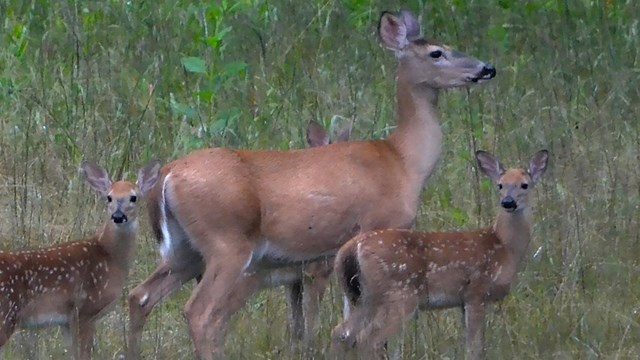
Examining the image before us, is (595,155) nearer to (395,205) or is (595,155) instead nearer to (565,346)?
(395,205)

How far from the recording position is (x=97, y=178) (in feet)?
28.3

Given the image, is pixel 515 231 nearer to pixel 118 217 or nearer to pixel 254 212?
pixel 254 212

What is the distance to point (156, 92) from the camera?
36.7 feet

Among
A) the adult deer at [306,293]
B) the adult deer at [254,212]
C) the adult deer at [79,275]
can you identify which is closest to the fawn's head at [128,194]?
the adult deer at [79,275]

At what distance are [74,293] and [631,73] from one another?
4.44 meters

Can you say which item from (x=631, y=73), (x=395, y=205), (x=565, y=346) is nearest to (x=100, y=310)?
(x=395, y=205)

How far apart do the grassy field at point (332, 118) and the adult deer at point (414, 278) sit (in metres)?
0.13

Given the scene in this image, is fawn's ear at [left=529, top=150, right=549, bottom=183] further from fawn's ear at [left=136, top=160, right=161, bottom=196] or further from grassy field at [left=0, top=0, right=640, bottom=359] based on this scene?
fawn's ear at [left=136, top=160, right=161, bottom=196]

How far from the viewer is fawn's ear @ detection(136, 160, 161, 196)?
841 centimetres

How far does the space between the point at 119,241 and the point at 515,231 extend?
179 centimetres

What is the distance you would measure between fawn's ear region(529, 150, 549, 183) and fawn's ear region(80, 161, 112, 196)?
1.95 metres

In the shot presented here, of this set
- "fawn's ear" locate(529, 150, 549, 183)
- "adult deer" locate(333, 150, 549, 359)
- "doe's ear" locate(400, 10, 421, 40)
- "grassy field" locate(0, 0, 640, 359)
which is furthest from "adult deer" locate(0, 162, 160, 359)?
"fawn's ear" locate(529, 150, 549, 183)

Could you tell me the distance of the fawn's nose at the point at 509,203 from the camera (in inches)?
324

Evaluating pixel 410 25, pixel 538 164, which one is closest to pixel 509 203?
pixel 538 164
